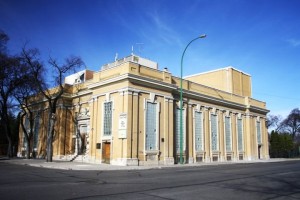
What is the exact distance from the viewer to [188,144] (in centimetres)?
3253

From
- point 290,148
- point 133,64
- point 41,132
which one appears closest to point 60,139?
point 41,132

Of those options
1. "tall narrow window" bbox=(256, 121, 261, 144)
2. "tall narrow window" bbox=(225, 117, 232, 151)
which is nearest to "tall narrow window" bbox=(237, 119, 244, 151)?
"tall narrow window" bbox=(225, 117, 232, 151)

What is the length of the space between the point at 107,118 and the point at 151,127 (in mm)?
4515

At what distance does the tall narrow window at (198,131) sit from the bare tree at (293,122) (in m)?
70.0

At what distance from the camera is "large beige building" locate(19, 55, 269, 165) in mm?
26500

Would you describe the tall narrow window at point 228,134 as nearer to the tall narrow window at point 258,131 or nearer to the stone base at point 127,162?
the tall narrow window at point 258,131

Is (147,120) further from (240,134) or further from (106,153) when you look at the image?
(240,134)

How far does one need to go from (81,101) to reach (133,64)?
34.8 ft

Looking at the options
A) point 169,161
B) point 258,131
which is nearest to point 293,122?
point 258,131

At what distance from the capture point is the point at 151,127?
2769 cm

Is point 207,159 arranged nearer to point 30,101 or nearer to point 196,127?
point 196,127

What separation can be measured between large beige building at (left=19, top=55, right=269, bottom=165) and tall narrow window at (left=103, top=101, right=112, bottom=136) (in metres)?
0.10

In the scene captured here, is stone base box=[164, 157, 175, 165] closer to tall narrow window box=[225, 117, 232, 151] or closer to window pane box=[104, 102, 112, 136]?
window pane box=[104, 102, 112, 136]

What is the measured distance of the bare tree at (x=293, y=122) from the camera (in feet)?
307
